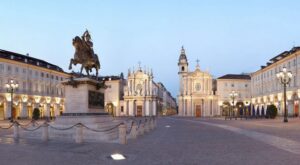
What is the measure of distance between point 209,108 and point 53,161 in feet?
356

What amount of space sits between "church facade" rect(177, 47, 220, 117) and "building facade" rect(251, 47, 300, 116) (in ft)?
48.5

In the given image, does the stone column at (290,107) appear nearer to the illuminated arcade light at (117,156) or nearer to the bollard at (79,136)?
the bollard at (79,136)

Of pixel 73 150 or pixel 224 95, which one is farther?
pixel 224 95

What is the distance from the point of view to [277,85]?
84000 millimetres

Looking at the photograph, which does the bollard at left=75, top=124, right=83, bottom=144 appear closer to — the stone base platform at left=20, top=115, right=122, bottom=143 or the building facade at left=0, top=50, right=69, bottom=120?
the stone base platform at left=20, top=115, right=122, bottom=143

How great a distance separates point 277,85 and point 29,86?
202ft

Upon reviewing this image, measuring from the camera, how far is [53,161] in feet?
42.9

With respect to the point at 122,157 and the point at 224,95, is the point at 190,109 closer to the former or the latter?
the point at 224,95

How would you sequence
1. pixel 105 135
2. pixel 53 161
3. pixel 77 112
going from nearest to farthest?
1. pixel 53 161
2. pixel 105 135
3. pixel 77 112

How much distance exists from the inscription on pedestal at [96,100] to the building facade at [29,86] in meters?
52.5

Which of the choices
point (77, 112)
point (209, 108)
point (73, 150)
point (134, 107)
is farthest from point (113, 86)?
point (73, 150)

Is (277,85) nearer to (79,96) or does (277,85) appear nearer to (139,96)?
(139,96)

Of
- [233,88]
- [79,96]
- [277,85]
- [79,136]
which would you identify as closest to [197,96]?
[233,88]

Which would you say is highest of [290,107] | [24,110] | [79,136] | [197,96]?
[197,96]
